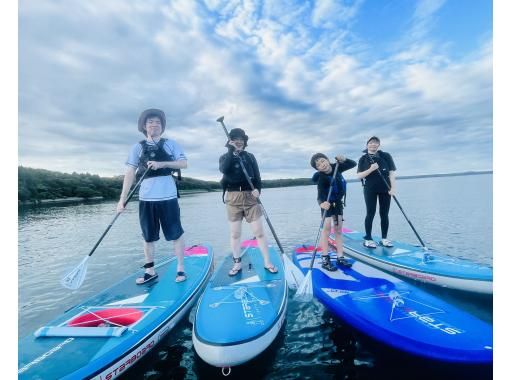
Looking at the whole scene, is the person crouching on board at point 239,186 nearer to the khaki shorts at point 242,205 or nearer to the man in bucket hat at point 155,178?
the khaki shorts at point 242,205

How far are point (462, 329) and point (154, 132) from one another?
5.88 m

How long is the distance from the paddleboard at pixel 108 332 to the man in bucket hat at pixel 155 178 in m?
1.03

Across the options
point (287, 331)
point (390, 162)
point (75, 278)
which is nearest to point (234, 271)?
point (287, 331)

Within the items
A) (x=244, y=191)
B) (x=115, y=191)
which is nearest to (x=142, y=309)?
(x=244, y=191)

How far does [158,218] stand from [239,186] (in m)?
1.76

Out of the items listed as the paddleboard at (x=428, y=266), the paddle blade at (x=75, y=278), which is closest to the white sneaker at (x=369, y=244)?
the paddleboard at (x=428, y=266)

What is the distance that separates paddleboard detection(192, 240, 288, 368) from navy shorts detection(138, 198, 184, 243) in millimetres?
1383

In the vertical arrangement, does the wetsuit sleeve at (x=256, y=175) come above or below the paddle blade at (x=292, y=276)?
above

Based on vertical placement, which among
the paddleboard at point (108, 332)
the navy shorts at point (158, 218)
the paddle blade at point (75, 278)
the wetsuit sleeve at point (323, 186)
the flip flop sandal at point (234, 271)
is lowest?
the paddleboard at point (108, 332)

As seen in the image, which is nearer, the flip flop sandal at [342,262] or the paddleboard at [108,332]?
the paddleboard at [108,332]

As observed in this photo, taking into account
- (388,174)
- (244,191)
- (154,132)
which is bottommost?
(244,191)

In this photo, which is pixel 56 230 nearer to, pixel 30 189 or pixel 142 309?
pixel 142 309

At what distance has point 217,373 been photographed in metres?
3.54

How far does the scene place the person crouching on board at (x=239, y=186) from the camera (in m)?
5.26
